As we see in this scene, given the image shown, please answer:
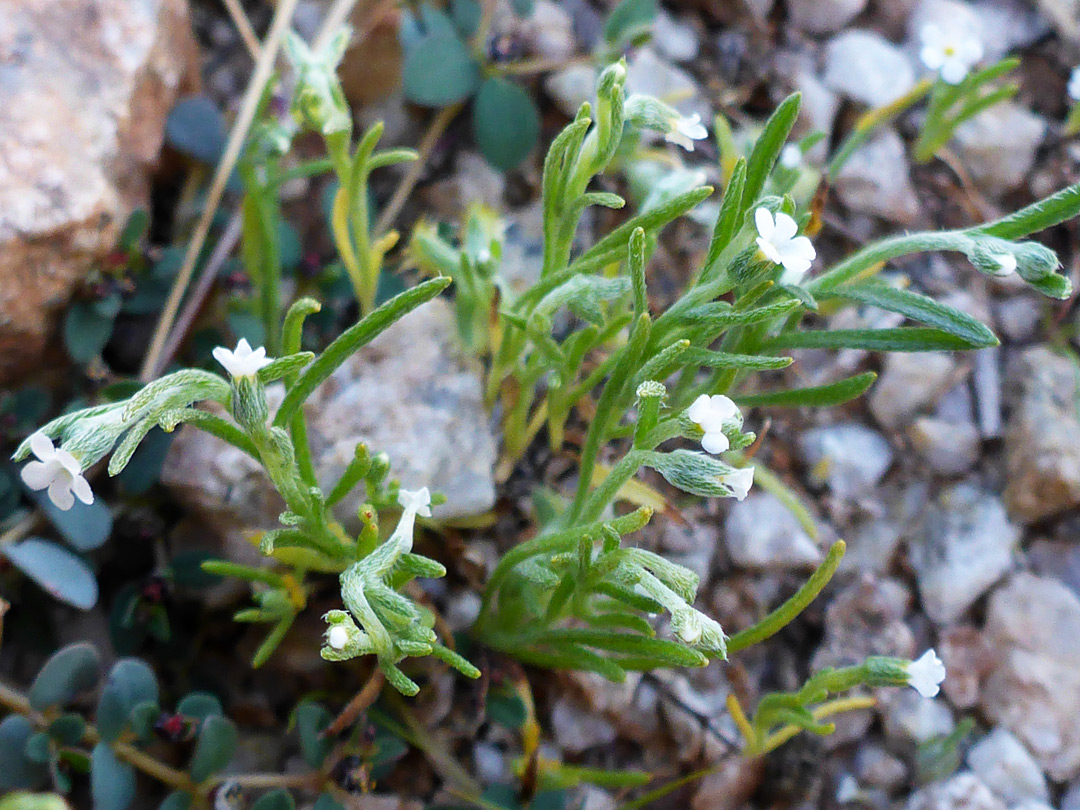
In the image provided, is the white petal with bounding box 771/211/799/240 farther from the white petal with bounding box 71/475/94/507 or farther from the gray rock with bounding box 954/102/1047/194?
the gray rock with bounding box 954/102/1047/194

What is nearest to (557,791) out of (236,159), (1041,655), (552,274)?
(552,274)

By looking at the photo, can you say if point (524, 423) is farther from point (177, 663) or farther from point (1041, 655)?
point (1041, 655)

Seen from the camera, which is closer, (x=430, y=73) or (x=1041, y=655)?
(x=1041, y=655)

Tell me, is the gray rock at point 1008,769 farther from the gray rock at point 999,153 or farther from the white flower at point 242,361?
the white flower at point 242,361

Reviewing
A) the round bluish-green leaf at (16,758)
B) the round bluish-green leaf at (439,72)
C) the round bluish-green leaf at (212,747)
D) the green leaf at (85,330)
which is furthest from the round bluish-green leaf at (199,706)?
the round bluish-green leaf at (439,72)

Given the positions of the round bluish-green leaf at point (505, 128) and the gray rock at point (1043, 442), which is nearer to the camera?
the gray rock at point (1043, 442)

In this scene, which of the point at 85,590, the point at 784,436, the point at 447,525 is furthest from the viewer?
the point at 784,436
